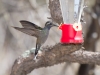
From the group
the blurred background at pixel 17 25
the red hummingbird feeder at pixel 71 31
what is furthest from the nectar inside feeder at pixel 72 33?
the blurred background at pixel 17 25

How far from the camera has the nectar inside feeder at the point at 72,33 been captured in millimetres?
867

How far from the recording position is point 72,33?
88 cm

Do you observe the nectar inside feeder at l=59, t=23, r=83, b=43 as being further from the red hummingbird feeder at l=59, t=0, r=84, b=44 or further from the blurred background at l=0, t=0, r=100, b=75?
the blurred background at l=0, t=0, r=100, b=75

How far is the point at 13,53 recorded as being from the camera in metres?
2.39

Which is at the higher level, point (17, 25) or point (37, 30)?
point (37, 30)

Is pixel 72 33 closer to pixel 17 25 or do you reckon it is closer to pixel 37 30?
pixel 37 30

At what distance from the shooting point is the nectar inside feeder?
0.87 meters

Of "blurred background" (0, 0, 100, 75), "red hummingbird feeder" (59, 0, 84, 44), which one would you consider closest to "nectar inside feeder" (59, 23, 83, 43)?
"red hummingbird feeder" (59, 0, 84, 44)

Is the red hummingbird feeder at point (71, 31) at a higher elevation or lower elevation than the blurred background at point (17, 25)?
higher

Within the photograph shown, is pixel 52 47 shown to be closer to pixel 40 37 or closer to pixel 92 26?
pixel 40 37

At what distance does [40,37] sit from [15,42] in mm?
1376

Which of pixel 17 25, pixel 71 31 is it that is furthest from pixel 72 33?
pixel 17 25

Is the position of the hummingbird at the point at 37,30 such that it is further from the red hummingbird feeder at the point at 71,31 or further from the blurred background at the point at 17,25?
the blurred background at the point at 17,25

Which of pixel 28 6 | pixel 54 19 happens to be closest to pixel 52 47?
pixel 54 19
